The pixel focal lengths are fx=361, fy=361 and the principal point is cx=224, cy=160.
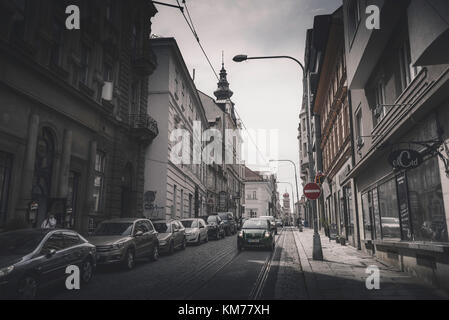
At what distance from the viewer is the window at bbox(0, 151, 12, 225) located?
11469 millimetres

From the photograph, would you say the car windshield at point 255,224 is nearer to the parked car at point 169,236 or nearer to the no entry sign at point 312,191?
the parked car at point 169,236

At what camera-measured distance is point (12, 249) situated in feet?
23.1

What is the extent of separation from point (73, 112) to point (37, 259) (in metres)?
9.74

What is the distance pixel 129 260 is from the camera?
1100cm

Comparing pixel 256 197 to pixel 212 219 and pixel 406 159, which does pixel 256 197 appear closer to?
pixel 212 219

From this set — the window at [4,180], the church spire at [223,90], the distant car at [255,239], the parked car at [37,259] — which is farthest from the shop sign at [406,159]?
the church spire at [223,90]

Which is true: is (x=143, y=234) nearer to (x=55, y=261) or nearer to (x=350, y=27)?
(x=55, y=261)

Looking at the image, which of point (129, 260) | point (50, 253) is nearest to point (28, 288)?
point (50, 253)

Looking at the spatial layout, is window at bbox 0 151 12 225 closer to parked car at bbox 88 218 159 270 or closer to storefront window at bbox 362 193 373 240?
parked car at bbox 88 218 159 270

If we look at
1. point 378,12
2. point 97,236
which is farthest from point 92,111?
point 378,12

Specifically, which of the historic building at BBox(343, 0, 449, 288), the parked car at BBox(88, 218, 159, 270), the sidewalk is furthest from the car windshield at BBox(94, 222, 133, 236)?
the historic building at BBox(343, 0, 449, 288)

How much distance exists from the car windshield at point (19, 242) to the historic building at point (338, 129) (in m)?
Result: 12.7

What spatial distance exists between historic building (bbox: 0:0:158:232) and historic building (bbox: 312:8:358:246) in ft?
34.9

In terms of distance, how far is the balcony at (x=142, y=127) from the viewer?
2094 cm
